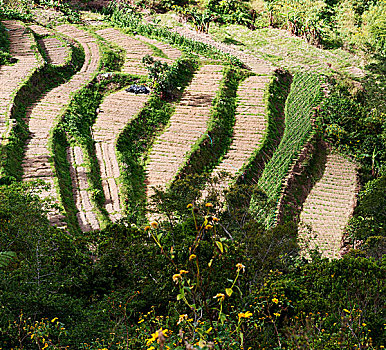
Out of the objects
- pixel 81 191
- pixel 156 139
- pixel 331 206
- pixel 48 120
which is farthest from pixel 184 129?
pixel 331 206

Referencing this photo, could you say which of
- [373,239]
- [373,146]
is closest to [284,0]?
[373,146]

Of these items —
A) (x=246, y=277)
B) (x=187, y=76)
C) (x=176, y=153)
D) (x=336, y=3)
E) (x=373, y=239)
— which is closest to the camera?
(x=246, y=277)

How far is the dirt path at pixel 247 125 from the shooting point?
928 inches

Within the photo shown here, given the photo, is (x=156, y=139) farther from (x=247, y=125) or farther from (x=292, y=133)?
(x=292, y=133)

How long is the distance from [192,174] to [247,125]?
6490mm

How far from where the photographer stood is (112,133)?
2425cm

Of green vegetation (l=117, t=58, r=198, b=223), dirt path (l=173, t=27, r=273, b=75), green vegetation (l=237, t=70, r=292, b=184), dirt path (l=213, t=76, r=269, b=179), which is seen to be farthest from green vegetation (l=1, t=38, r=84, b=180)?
green vegetation (l=237, t=70, r=292, b=184)

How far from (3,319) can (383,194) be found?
17.3 meters

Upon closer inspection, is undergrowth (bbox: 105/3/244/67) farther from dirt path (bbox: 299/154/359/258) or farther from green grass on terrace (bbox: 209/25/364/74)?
dirt path (bbox: 299/154/359/258)

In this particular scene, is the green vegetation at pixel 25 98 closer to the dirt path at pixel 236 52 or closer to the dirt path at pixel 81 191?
the dirt path at pixel 81 191

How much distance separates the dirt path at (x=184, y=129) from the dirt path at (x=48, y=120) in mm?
5059

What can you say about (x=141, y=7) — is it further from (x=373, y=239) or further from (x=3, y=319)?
(x=3, y=319)

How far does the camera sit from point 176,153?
925 inches

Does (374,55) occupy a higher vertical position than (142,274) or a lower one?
higher
